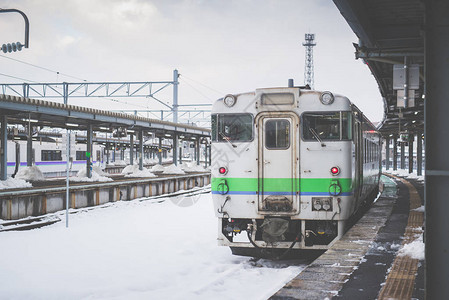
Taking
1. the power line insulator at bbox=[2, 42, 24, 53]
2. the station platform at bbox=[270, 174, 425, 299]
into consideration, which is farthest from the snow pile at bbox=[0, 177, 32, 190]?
the station platform at bbox=[270, 174, 425, 299]

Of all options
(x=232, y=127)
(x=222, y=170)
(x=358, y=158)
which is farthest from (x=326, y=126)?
(x=222, y=170)

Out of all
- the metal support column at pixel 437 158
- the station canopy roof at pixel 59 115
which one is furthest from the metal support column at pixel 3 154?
the metal support column at pixel 437 158

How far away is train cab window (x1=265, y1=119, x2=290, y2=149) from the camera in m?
7.68

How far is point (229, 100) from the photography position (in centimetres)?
798

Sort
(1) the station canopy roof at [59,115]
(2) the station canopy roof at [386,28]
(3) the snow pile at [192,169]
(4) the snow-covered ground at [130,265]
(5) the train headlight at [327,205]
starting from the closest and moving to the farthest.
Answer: (4) the snow-covered ground at [130,265]
(2) the station canopy roof at [386,28]
(5) the train headlight at [327,205]
(1) the station canopy roof at [59,115]
(3) the snow pile at [192,169]

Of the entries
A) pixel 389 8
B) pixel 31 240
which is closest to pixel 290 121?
pixel 389 8

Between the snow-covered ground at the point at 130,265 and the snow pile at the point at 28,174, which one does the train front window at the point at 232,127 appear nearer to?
the snow-covered ground at the point at 130,265

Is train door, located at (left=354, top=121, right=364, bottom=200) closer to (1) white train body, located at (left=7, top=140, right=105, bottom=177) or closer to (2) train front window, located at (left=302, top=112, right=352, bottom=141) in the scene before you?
(2) train front window, located at (left=302, top=112, right=352, bottom=141)

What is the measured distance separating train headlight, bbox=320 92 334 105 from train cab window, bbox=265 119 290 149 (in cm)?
76

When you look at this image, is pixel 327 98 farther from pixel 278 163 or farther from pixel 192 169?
pixel 192 169

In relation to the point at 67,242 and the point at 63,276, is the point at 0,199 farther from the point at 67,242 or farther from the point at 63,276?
the point at 63,276

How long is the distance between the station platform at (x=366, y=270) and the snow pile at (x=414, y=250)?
60 mm

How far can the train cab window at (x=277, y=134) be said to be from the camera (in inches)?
302

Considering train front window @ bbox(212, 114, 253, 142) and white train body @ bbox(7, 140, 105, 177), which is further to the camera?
white train body @ bbox(7, 140, 105, 177)
